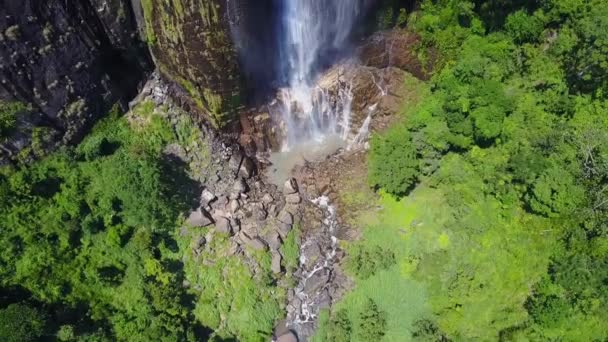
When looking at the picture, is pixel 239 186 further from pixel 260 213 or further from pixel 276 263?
pixel 276 263

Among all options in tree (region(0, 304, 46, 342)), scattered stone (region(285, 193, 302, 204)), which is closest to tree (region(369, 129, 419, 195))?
scattered stone (region(285, 193, 302, 204))

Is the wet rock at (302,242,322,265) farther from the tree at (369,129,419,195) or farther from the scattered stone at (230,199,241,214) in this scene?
the tree at (369,129,419,195)

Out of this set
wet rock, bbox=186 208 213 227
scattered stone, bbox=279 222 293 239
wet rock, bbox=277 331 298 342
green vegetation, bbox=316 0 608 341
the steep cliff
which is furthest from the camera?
scattered stone, bbox=279 222 293 239

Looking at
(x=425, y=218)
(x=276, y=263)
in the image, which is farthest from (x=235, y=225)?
(x=425, y=218)

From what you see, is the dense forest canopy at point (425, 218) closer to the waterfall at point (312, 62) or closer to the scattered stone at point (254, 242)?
the scattered stone at point (254, 242)

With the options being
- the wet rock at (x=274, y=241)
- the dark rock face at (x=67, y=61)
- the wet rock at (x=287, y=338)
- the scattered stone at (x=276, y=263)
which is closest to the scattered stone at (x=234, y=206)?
the wet rock at (x=274, y=241)

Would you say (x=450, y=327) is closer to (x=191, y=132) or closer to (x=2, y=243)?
(x=191, y=132)
